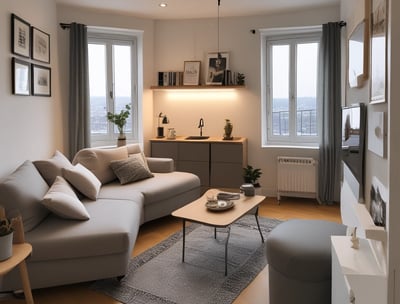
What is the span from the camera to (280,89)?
540cm

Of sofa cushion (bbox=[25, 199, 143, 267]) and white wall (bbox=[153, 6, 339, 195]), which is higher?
white wall (bbox=[153, 6, 339, 195])

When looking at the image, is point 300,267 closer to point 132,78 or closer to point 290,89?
point 290,89

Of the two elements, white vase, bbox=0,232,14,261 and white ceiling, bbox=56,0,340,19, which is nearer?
white vase, bbox=0,232,14,261

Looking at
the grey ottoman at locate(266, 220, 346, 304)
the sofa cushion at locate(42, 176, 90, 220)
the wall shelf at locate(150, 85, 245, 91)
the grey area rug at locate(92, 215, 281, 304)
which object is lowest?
the grey area rug at locate(92, 215, 281, 304)

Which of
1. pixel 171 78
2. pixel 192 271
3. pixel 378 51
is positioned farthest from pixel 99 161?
pixel 378 51

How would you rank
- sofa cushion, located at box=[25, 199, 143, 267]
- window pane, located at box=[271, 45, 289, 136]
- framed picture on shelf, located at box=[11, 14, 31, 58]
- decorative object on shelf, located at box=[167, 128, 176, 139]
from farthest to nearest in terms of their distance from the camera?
decorative object on shelf, located at box=[167, 128, 176, 139]
window pane, located at box=[271, 45, 289, 136]
framed picture on shelf, located at box=[11, 14, 31, 58]
sofa cushion, located at box=[25, 199, 143, 267]

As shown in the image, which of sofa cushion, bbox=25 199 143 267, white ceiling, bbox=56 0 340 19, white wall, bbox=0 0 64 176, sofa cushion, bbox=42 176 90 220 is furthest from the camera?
white ceiling, bbox=56 0 340 19

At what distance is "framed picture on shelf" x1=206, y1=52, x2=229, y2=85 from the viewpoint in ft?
17.6

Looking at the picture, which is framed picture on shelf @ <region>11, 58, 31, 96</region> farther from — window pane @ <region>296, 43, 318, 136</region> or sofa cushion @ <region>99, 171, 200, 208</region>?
window pane @ <region>296, 43, 318, 136</region>

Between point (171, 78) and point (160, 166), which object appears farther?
point (171, 78)

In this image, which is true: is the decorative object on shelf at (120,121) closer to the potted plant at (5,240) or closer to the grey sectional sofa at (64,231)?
the grey sectional sofa at (64,231)

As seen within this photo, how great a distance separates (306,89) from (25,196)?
13.1ft

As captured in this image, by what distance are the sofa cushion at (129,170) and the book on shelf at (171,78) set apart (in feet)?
5.37

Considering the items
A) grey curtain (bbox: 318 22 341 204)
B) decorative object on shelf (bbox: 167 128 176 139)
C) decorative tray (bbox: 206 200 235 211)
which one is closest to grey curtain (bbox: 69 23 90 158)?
decorative object on shelf (bbox: 167 128 176 139)
